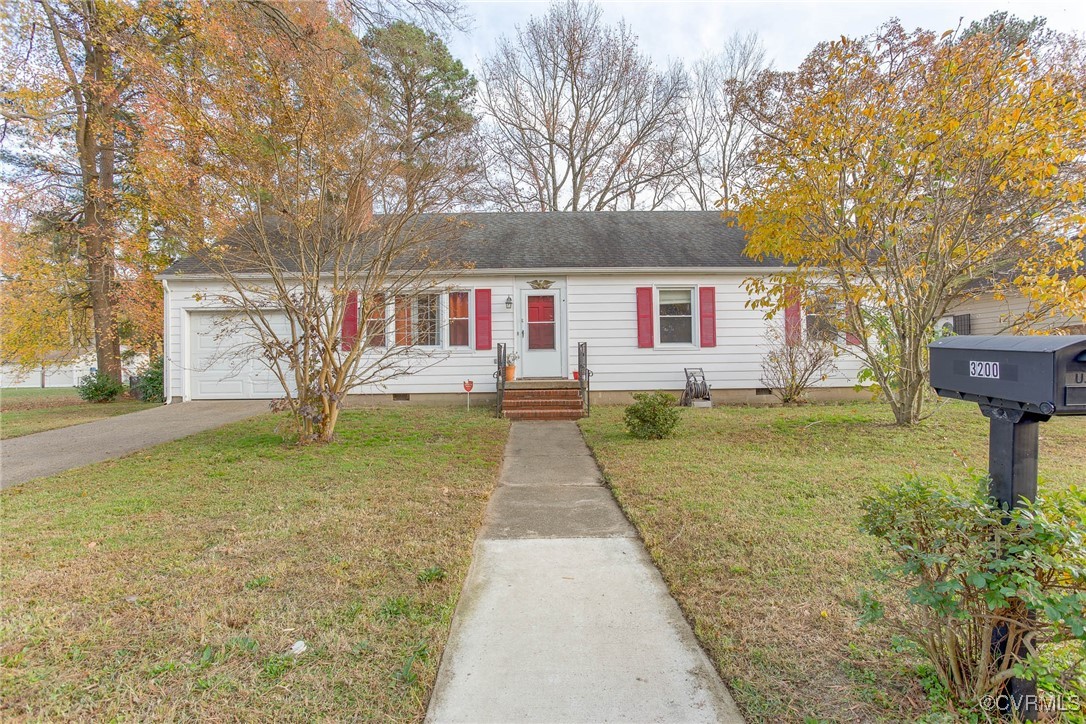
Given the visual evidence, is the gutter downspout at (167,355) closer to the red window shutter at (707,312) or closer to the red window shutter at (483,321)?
the red window shutter at (483,321)

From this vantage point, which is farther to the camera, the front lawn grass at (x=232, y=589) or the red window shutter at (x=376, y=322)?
the red window shutter at (x=376, y=322)

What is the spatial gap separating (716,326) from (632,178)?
11.6 metres

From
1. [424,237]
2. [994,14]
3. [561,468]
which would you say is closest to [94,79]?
[424,237]

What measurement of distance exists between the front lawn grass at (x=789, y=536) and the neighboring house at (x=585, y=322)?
3045mm

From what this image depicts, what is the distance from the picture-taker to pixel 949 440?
6.27m

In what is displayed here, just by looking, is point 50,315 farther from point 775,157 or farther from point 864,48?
point 864,48

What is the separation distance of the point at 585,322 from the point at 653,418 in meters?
4.11

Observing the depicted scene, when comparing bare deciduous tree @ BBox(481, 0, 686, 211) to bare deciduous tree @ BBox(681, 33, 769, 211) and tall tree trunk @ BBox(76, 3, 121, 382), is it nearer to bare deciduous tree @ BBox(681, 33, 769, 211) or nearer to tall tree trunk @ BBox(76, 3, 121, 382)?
bare deciduous tree @ BBox(681, 33, 769, 211)

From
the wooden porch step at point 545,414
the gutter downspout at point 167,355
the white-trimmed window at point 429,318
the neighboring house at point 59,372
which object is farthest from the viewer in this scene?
the neighboring house at point 59,372

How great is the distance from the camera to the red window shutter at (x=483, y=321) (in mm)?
10305

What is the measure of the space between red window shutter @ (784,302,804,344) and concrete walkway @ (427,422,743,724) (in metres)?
7.70

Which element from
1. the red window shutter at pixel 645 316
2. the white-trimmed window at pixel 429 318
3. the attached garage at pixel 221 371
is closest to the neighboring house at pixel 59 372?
the attached garage at pixel 221 371

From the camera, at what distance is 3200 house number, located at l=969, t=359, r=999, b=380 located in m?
1.54

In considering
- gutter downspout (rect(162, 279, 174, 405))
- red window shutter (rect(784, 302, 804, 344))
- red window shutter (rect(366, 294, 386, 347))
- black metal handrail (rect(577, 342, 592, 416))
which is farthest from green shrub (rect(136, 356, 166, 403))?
red window shutter (rect(784, 302, 804, 344))
